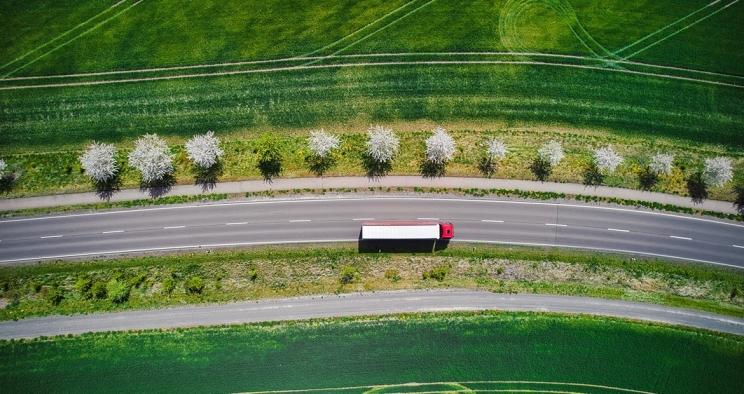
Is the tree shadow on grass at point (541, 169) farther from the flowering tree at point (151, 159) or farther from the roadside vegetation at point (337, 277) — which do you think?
the flowering tree at point (151, 159)

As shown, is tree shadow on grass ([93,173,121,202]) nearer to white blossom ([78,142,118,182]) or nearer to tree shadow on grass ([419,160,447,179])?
white blossom ([78,142,118,182])

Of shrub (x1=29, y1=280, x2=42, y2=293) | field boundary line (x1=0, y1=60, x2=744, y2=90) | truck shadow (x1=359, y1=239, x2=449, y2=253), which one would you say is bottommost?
shrub (x1=29, y1=280, x2=42, y2=293)

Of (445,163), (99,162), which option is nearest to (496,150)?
(445,163)

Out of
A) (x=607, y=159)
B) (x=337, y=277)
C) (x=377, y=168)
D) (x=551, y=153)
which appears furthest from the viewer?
(x=377, y=168)

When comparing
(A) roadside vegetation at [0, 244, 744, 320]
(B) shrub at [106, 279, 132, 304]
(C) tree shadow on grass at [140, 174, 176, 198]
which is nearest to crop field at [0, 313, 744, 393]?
(A) roadside vegetation at [0, 244, 744, 320]

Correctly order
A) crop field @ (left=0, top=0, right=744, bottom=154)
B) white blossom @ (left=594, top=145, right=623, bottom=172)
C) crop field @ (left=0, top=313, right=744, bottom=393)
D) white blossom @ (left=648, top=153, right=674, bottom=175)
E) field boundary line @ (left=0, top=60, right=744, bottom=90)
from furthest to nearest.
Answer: field boundary line @ (left=0, top=60, right=744, bottom=90), crop field @ (left=0, top=0, right=744, bottom=154), white blossom @ (left=648, top=153, right=674, bottom=175), white blossom @ (left=594, top=145, right=623, bottom=172), crop field @ (left=0, top=313, right=744, bottom=393)

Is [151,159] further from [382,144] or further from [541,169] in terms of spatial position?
[541,169]

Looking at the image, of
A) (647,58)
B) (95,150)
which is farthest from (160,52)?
(647,58)
